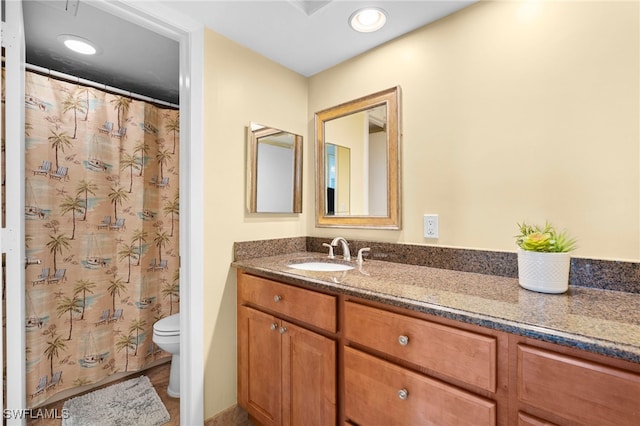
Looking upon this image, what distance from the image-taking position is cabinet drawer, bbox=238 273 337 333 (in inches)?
45.7

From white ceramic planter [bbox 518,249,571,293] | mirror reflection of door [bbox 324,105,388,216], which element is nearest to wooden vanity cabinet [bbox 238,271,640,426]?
white ceramic planter [bbox 518,249,571,293]

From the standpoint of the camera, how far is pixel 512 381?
0.75 meters

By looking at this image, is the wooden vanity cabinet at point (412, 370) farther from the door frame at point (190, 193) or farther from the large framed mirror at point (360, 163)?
the door frame at point (190, 193)

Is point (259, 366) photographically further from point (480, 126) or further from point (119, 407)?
point (480, 126)

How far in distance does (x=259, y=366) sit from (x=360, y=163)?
122cm

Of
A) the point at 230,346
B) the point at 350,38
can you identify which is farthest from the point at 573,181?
the point at 230,346

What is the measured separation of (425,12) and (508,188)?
2.99ft

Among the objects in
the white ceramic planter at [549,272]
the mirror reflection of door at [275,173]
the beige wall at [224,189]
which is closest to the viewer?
the white ceramic planter at [549,272]

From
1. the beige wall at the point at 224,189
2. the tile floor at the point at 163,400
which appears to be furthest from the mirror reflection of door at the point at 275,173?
the tile floor at the point at 163,400

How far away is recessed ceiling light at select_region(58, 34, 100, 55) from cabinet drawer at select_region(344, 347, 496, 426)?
7.28ft

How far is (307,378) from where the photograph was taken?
123cm

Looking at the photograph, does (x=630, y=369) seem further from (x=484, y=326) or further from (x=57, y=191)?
(x=57, y=191)

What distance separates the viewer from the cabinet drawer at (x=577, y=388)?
61 centimetres

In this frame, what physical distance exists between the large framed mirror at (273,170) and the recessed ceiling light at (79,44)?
1.10 meters
